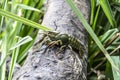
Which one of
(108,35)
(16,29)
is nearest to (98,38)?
(108,35)

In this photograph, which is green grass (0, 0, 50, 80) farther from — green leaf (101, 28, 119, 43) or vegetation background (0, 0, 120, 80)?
green leaf (101, 28, 119, 43)

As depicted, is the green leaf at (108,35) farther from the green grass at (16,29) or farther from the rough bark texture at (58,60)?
the green grass at (16,29)

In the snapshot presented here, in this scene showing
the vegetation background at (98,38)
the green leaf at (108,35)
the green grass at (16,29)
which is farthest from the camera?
the green leaf at (108,35)

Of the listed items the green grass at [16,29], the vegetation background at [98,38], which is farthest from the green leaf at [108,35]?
the green grass at [16,29]

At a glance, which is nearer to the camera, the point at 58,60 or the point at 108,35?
the point at 58,60

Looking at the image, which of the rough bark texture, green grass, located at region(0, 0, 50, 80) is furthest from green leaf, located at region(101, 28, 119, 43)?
green grass, located at region(0, 0, 50, 80)

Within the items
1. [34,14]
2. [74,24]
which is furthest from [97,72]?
[34,14]

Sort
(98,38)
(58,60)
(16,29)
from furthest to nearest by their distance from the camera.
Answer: (98,38) < (16,29) < (58,60)

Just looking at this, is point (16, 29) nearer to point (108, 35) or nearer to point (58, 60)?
point (58, 60)
